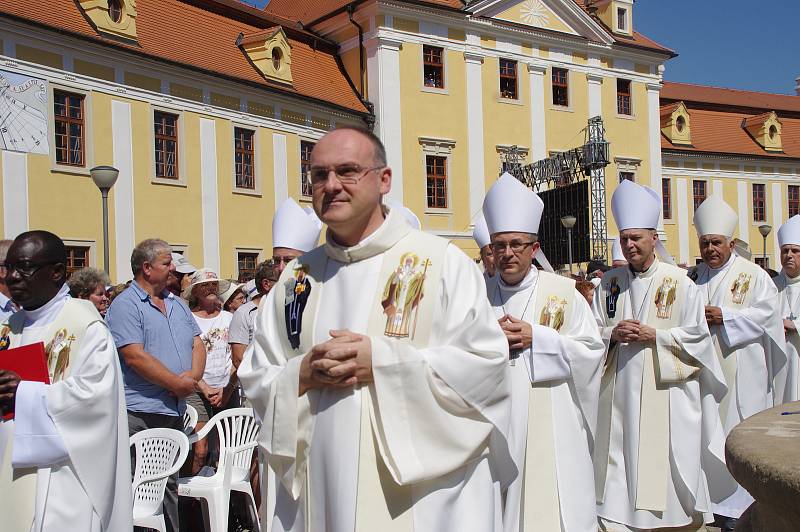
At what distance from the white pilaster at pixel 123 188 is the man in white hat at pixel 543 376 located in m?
15.3

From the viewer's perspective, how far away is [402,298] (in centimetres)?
339

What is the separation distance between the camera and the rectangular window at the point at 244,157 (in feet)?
75.5

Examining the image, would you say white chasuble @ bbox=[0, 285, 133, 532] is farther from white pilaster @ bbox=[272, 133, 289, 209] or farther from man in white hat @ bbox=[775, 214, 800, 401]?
white pilaster @ bbox=[272, 133, 289, 209]

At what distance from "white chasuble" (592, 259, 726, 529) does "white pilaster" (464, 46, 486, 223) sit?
73.9ft

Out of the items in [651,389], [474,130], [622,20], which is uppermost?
[622,20]

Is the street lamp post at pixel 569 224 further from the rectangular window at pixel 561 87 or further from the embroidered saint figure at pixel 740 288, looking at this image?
the embroidered saint figure at pixel 740 288

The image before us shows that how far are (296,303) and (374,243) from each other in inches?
15.5

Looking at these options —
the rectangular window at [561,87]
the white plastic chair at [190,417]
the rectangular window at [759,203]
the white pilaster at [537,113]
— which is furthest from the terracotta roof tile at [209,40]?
the rectangular window at [759,203]

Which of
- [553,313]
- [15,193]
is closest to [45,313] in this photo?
[553,313]

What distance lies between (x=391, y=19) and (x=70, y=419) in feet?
81.3

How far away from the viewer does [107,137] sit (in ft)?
63.7

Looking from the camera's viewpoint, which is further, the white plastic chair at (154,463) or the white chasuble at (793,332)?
the white chasuble at (793,332)

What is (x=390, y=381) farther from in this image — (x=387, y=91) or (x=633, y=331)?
(x=387, y=91)

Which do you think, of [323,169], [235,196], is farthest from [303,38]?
[323,169]
